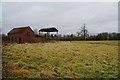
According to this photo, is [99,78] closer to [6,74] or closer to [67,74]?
[67,74]

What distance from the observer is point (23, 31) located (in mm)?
26828

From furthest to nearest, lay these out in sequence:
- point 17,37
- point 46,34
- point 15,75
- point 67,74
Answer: point 46,34
point 17,37
point 67,74
point 15,75

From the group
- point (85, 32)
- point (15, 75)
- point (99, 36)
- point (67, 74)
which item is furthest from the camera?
point (85, 32)

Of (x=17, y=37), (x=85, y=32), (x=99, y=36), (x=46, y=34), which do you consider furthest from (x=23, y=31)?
(x=85, y=32)

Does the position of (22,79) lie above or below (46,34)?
below

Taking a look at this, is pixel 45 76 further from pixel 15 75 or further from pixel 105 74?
pixel 105 74

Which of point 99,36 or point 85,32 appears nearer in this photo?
point 99,36

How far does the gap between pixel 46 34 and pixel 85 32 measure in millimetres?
30069

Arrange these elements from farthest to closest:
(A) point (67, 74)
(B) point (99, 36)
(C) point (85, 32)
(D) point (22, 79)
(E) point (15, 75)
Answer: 1. (C) point (85, 32)
2. (B) point (99, 36)
3. (A) point (67, 74)
4. (E) point (15, 75)
5. (D) point (22, 79)

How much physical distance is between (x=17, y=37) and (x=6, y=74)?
2317cm

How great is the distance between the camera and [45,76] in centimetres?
461

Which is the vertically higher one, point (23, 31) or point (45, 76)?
point (23, 31)

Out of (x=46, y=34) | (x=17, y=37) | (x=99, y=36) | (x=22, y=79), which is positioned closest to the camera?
(x=22, y=79)

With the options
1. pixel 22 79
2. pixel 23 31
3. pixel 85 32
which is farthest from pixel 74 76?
pixel 85 32
